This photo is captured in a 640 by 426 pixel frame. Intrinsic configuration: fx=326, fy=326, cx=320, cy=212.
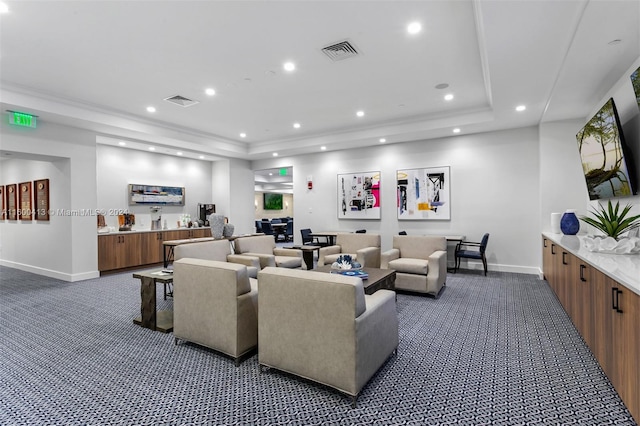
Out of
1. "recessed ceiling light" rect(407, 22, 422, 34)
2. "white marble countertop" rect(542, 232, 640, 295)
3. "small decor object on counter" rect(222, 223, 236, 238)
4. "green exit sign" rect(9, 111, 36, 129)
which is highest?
"recessed ceiling light" rect(407, 22, 422, 34)

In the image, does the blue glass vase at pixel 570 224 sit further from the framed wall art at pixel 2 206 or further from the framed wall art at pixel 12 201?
the framed wall art at pixel 2 206

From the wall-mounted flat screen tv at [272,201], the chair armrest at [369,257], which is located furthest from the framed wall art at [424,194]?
the wall-mounted flat screen tv at [272,201]

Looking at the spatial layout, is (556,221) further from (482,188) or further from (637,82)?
(637,82)

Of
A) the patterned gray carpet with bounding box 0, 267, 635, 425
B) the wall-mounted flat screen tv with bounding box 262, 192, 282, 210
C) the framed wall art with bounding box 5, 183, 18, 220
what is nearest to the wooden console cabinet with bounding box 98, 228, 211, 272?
the framed wall art with bounding box 5, 183, 18, 220

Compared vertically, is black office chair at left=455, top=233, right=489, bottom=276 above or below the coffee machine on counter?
below

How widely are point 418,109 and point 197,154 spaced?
233 inches

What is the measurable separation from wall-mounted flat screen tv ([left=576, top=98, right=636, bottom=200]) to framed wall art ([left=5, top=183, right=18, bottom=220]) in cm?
1096

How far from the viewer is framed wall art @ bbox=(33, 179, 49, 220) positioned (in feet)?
21.7

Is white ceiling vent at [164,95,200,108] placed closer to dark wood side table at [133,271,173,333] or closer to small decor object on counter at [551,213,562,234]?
dark wood side table at [133,271,173,333]

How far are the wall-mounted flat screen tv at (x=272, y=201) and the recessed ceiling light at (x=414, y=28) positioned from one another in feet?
50.5

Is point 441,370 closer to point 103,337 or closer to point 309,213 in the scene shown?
point 103,337

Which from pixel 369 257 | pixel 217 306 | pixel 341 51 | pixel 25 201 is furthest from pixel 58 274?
pixel 341 51

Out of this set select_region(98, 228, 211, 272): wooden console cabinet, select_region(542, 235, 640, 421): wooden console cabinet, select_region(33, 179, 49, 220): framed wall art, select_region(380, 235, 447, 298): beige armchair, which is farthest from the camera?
select_region(98, 228, 211, 272): wooden console cabinet

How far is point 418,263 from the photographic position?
16.5ft
